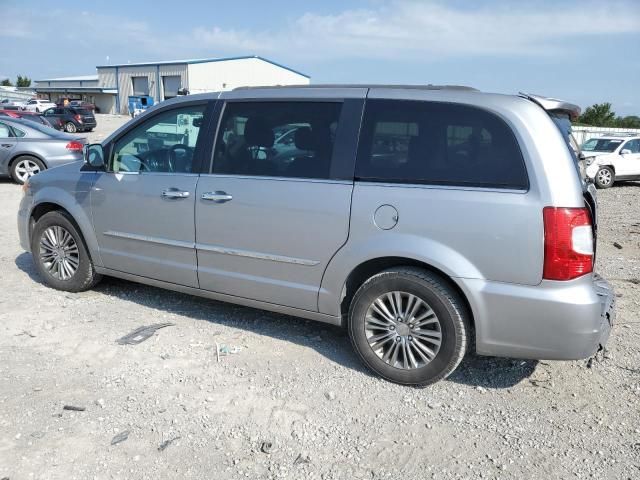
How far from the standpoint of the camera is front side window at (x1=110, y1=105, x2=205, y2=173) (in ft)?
14.7

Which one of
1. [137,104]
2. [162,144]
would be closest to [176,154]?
[162,144]

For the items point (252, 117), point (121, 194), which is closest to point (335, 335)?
point (252, 117)

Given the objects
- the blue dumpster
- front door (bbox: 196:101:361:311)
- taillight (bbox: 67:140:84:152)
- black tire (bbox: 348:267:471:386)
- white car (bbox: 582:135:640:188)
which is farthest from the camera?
the blue dumpster

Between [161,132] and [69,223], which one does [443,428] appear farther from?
[69,223]

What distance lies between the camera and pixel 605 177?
56.0 ft

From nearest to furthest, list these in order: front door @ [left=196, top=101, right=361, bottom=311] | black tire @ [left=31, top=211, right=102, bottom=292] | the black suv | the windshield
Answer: front door @ [left=196, top=101, right=361, bottom=311] → black tire @ [left=31, top=211, right=102, bottom=292] → the windshield → the black suv

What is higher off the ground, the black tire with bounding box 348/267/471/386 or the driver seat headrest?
the driver seat headrest

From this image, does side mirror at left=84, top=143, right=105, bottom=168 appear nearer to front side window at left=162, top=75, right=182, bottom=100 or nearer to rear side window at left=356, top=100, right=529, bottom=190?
rear side window at left=356, top=100, right=529, bottom=190

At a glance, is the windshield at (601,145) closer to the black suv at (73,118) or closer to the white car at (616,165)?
the white car at (616,165)

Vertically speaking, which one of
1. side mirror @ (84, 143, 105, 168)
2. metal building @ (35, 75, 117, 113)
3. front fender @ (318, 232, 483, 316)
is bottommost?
front fender @ (318, 232, 483, 316)

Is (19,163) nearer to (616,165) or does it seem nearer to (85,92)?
(616,165)

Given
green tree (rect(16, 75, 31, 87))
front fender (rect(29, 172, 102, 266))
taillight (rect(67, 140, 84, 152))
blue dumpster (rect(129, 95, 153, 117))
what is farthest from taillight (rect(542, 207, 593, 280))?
green tree (rect(16, 75, 31, 87))

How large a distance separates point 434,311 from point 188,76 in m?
57.9

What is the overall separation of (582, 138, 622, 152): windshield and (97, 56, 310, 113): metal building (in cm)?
4060
